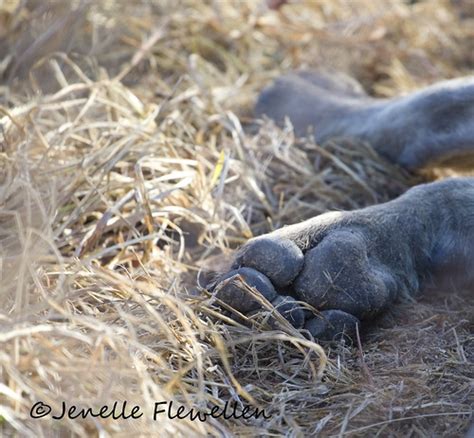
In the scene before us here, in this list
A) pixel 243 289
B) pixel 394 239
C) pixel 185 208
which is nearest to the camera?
pixel 243 289

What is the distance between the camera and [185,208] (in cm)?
206

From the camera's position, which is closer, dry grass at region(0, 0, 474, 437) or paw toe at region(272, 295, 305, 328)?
dry grass at region(0, 0, 474, 437)

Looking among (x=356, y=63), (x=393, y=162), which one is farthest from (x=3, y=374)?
(x=356, y=63)

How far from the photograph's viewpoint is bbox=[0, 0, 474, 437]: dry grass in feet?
4.36

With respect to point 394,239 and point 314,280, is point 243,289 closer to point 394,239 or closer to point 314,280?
point 314,280

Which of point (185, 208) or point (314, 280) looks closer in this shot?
point (314, 280)

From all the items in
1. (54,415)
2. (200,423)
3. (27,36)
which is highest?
(27,36)

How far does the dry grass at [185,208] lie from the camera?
1.33 meters

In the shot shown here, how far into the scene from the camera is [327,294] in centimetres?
154

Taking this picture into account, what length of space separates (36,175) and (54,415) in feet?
3.00

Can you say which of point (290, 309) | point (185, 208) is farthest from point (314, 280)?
point (185, 208)

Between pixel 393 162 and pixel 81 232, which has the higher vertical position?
pixel 81 232

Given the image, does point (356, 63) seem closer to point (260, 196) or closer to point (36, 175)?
point (260, 196)

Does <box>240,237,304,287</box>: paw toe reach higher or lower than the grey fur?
higher
